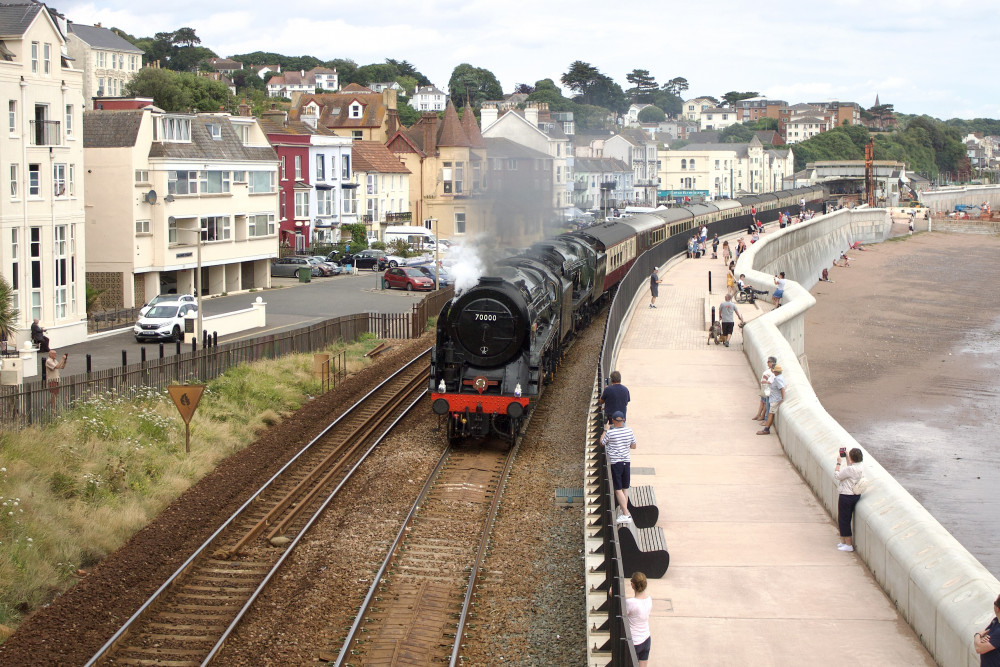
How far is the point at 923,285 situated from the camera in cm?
6619

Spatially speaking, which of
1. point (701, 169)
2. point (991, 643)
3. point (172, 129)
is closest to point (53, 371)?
point (172, 129)

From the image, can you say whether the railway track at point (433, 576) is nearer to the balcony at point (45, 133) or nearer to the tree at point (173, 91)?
the balcony at point (45, 133)

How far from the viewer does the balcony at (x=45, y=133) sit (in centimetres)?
2964

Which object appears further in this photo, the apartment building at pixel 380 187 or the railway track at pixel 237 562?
the apartment building at pixel 380 187

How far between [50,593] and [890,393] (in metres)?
27.5

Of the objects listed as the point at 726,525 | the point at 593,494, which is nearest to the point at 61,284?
the point at 593,494

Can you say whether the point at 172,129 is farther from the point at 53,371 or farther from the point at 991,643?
the point at 991,643

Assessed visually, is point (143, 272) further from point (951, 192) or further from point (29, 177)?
point (951, 192)

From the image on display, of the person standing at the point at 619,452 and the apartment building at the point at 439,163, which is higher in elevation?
the apartment building at the point at 439,163

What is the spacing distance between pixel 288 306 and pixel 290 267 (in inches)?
457

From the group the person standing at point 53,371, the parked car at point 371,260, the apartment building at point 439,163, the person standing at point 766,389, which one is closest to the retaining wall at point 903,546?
the person standing at point 766,389

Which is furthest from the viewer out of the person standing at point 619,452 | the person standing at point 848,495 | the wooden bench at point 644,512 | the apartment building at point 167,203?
the apartment building at point 167,203

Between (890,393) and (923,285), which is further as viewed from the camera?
(923,285)

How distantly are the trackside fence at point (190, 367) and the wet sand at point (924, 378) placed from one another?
14362 millimetres
